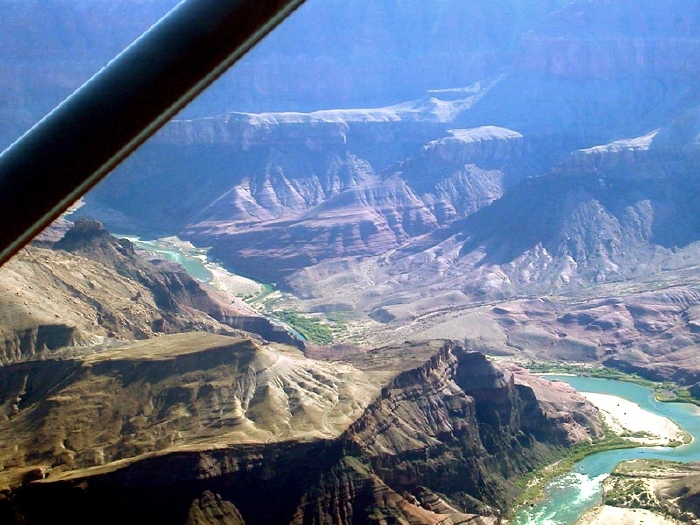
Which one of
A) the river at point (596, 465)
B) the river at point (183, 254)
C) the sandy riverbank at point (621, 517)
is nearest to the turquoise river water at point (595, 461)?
the river at point (596, 465)

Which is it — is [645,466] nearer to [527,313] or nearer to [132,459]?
[132,459]

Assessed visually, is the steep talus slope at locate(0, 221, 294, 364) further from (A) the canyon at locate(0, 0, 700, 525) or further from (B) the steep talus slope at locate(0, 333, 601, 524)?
(B) the steep talus slope at locate(0, 333, 601, 524)

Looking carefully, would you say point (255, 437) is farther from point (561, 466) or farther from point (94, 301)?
point (94, 301)

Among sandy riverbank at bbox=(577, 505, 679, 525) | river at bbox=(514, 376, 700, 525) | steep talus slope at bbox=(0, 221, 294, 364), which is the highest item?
steep talus slope at bbox=(0, 221, 294, 364)

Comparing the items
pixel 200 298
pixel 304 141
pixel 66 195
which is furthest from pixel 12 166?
pixel 304 141

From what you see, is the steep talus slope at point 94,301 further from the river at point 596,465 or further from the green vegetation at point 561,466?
the river at point 596,465

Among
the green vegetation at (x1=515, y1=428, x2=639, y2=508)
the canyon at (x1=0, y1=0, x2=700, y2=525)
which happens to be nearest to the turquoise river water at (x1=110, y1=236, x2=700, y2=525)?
the green vegetation at (x1=515, y1=428, x2=639, y2=508)
